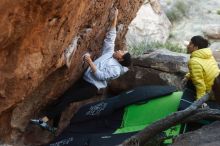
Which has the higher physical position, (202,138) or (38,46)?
(38,46)

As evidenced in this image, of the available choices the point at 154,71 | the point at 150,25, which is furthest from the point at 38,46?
the point at 150,25

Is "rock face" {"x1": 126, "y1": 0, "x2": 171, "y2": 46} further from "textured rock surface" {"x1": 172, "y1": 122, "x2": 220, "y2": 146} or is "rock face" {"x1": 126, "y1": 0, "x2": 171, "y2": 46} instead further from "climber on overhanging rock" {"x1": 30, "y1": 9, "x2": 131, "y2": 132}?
"textured rock surface" {"x1": 172, "y1": 122, "x2": 220, "y2": 146}

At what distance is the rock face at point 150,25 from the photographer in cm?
2142

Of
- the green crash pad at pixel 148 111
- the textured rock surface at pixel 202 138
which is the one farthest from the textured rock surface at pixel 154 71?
the textured rock surface at pixel 202 138

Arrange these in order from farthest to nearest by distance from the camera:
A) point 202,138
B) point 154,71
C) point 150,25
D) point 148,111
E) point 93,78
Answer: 1. point 150,25
2. point 154,71
3. point 93,78
4. point 148,111
5. point 202,138

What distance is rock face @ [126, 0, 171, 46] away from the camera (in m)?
21.4

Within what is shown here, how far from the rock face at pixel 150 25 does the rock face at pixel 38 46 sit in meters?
12.0

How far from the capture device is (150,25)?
22.1 m

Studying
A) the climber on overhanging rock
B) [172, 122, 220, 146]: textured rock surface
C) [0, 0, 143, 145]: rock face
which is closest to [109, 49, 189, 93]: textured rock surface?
[0, 0, 143, 145]: rock face

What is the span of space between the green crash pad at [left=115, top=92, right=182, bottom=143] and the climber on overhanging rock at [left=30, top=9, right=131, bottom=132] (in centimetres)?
72

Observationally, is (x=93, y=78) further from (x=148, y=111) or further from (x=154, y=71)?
(x=154, y=71)

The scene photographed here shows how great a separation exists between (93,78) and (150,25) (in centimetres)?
1410

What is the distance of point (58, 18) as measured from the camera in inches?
233

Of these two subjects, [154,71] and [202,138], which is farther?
[154,71]
